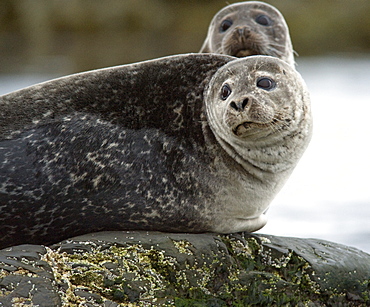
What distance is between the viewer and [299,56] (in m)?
24.4

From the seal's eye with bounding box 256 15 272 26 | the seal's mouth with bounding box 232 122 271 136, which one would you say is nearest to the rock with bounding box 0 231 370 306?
the seal's mouth with bounding box 232 122 271 136

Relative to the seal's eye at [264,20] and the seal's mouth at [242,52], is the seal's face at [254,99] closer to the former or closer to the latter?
the seal's mouth at [242,52]

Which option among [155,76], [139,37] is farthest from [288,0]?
[155,76]

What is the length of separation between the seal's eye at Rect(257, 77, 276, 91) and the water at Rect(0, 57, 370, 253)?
11.2ft

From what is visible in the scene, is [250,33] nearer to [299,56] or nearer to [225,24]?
[225,24]

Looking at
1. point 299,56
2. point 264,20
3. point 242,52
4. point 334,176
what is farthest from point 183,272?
point 299,56

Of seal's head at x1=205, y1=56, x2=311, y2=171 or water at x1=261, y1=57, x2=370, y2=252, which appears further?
water at x1=261, y1=57, x2=370, y2=252

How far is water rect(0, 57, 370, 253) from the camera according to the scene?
30.9ft

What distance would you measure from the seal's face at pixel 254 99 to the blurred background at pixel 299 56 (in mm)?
3381

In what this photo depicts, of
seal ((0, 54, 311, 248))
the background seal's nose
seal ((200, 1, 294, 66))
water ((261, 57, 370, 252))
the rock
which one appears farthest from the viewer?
water ((261, 57, 370, 252))

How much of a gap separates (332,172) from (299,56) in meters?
12.6

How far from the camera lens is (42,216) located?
5258 millimetres

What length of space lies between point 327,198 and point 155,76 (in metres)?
5.81

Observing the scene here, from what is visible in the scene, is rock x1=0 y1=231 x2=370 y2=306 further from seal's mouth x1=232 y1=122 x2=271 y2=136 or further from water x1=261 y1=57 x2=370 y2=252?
water x1=261 y1=57 x2=370 y2=252
